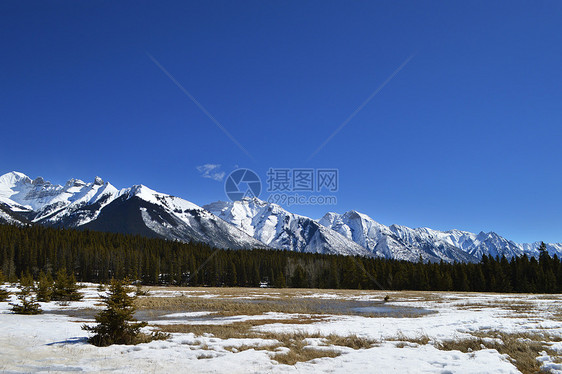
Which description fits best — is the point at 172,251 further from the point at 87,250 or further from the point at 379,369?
the point at 379,369

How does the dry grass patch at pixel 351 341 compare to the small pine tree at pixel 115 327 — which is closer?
the small pine tree at pixel 115 327

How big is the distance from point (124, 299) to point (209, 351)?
19.3 feet

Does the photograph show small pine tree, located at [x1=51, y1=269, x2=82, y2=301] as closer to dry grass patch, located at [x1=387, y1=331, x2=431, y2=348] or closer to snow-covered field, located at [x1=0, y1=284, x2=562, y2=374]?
snow-covered field, located at [x1=0, y1=284, x2=562, y2=374]

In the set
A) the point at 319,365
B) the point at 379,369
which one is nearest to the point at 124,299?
the point at 319,365

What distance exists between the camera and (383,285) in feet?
381

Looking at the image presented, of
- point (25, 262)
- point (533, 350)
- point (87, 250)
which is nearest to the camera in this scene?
point (533, 350)

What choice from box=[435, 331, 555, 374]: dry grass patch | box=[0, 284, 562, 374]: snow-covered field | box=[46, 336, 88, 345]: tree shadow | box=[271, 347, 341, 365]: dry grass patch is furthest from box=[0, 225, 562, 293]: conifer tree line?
box=[435, 331, 555, 374]: dry grass patch

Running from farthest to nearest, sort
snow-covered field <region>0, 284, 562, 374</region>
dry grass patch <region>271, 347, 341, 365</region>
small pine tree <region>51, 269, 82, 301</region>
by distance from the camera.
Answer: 1. small pine tree <region>51, 269, 82, 301</region>
2. dry grass patch <region>271, 347, 341, 365</region>
3. snow-covered field <region>0, 284, 562, 374</region>

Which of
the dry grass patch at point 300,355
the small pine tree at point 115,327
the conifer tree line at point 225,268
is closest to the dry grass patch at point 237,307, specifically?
the small pine tree at point 115,327

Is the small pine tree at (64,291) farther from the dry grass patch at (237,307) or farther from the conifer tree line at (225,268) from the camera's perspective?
the conifer tree line at (225,268)

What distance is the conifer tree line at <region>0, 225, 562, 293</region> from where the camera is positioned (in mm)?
94688

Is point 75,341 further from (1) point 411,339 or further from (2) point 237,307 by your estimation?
(2) point 237,307

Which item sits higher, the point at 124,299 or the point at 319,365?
the point at 124,299

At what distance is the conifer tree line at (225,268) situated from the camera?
9469cm
